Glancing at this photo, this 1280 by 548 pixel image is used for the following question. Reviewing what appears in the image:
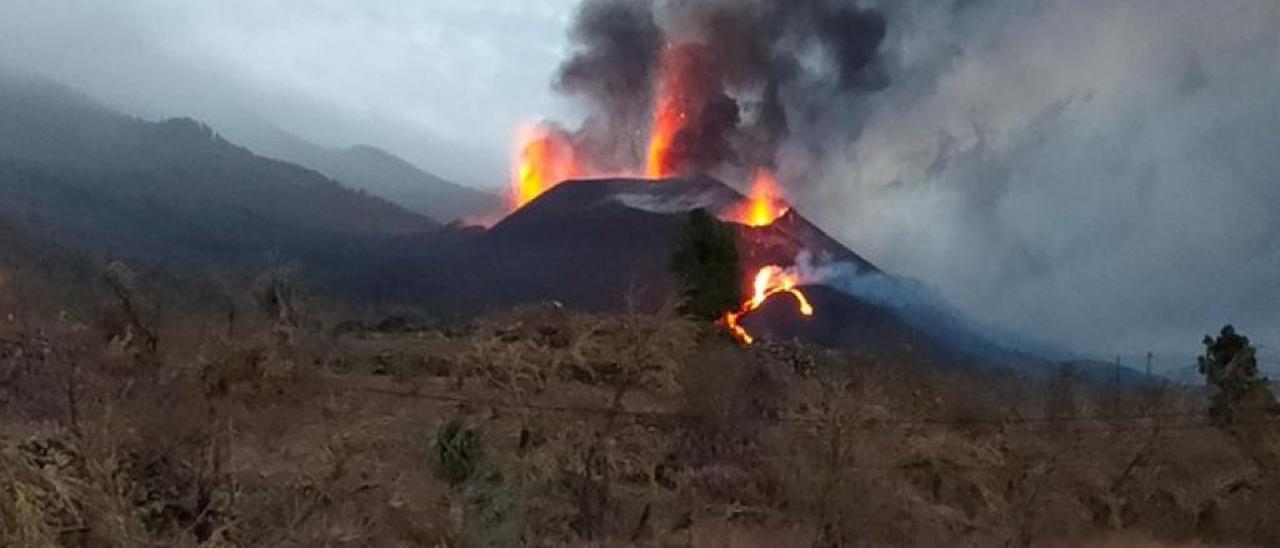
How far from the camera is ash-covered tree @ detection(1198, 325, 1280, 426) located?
47.0m

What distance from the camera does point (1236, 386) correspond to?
4750 cm

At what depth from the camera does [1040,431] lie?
151 feet

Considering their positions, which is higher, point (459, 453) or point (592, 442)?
point (592, 442)

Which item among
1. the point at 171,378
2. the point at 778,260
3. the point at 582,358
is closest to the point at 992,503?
the point at 582,358

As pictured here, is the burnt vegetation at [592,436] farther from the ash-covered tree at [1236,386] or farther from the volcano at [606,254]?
the volcano at [606,254]

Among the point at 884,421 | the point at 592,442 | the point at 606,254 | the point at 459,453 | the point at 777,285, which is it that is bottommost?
the point at 459,453

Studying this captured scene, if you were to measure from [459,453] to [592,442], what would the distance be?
26.9ft

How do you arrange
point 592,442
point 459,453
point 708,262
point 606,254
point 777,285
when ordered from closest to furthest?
point 459,453
point 592,442
point 708,262
point 777,285
point 606,254

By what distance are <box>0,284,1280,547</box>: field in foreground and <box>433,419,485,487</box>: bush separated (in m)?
0.06

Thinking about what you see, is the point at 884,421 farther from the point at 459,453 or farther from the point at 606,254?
the point at 606,254

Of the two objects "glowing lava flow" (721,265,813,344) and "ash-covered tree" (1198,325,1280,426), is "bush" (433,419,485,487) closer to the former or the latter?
"ash-covered tree" (1198,325,1280,426)

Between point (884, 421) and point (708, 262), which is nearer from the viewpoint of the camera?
point (884, 421)

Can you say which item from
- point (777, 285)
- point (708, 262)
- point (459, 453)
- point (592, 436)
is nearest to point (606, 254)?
point (777, 285)

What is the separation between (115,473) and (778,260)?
125m
